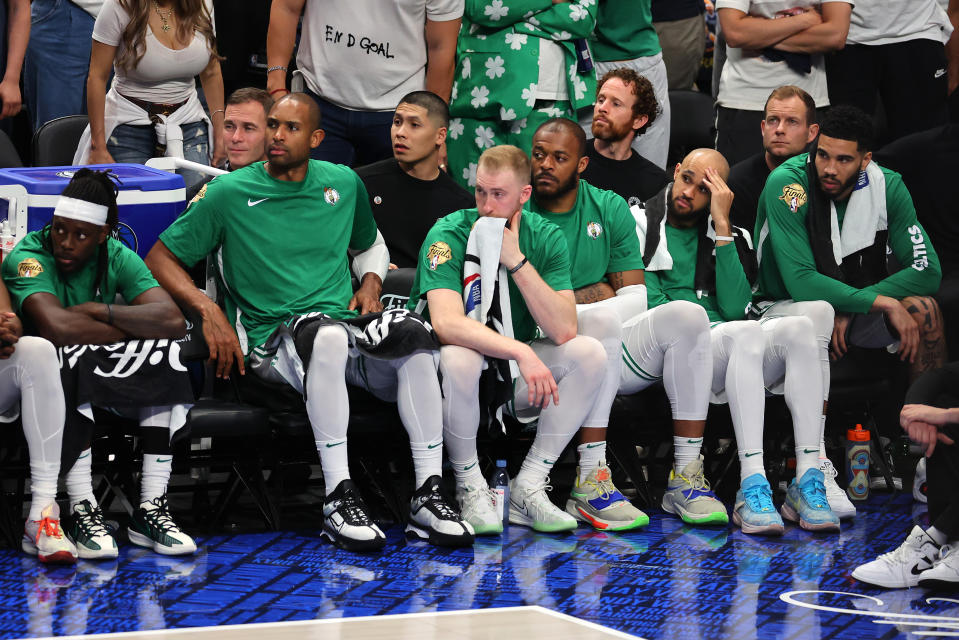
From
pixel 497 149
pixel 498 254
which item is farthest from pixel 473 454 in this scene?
pixel 497 149

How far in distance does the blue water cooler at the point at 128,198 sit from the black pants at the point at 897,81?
318 cm

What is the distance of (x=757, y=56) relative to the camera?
654 centimetres

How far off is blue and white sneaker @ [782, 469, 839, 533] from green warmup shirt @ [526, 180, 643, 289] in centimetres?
101

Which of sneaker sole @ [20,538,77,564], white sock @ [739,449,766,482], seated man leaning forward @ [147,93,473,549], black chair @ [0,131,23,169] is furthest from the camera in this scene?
black chair @ [0,131,23,169]

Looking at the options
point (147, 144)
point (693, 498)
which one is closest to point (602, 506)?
point (693, 498)

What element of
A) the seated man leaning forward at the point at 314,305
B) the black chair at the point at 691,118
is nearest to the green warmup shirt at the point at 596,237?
the seated man leaning forward at the point at 314,305

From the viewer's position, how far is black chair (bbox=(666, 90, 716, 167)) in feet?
23.0

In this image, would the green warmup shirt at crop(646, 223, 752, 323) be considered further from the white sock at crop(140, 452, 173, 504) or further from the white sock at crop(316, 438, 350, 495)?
the white sock at crop(140, 452, 173, 504)

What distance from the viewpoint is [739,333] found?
5242mm

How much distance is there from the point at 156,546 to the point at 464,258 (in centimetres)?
142

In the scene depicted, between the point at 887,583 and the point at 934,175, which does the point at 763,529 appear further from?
the point at 934,175

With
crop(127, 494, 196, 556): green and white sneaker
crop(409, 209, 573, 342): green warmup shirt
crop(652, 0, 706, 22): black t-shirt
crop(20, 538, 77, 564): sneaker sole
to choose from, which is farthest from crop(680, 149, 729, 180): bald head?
crop(20, 538, 77, 564): sneaker sole

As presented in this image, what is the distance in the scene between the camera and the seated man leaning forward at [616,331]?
201 inches

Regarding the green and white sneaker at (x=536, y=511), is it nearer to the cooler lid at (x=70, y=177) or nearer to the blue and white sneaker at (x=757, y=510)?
the blue and white sneaker at (x=757, y=510)
